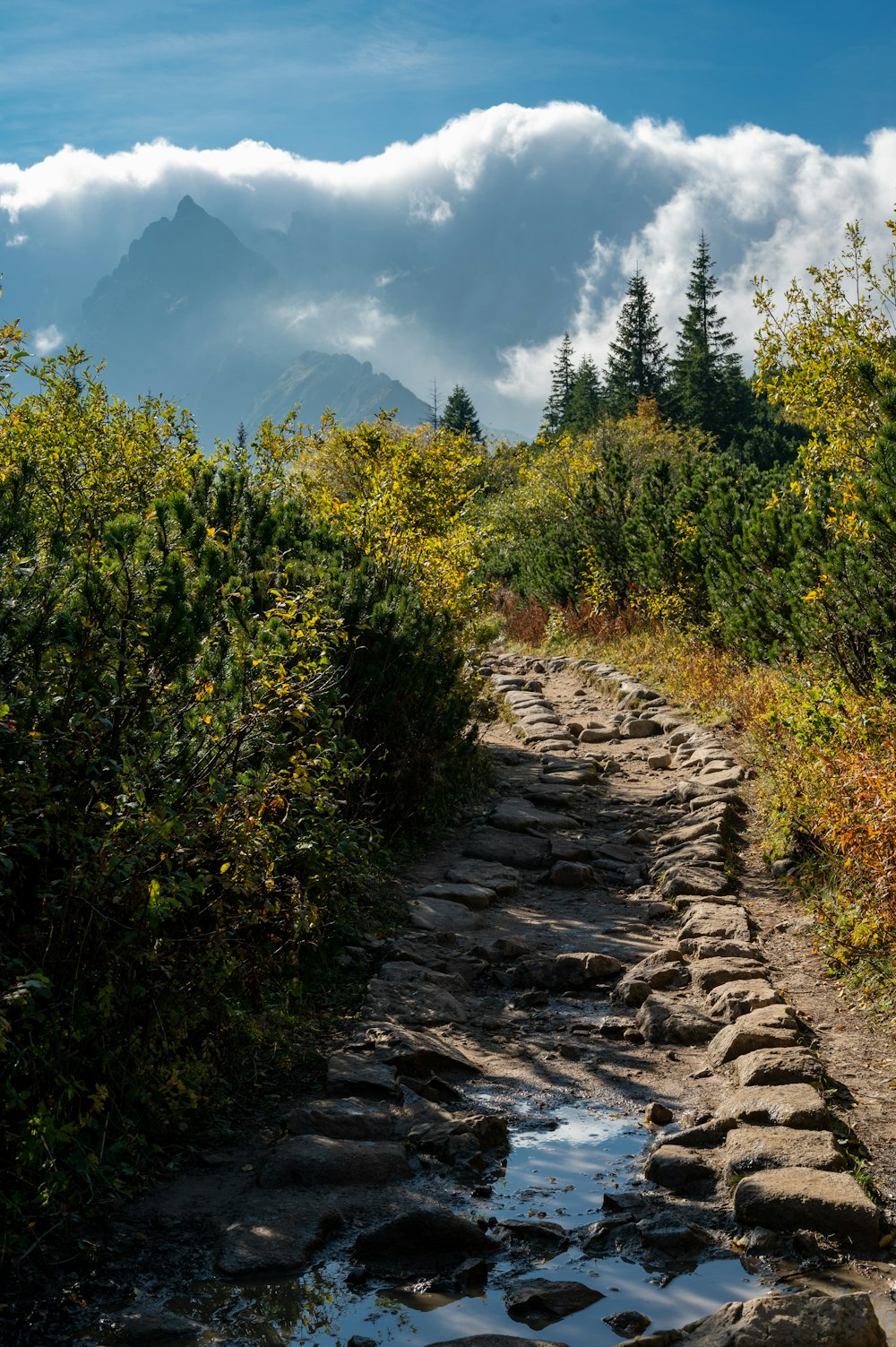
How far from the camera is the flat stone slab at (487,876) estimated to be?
7109mm

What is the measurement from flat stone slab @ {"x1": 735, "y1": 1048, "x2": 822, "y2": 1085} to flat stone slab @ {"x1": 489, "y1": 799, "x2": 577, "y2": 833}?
4.00 meters

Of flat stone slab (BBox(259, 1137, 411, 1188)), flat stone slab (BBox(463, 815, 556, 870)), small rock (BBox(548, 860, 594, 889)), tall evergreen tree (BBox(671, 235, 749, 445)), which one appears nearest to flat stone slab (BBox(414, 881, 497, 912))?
small rock (BBox(548, 860, 594, 889))

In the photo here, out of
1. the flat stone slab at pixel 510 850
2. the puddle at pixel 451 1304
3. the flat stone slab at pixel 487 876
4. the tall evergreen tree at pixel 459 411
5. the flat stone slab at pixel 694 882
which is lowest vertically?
the puddle at pixel 451 1304

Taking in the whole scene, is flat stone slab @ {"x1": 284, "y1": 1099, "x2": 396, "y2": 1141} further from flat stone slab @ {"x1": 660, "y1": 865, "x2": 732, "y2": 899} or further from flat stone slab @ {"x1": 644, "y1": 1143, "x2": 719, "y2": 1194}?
flat stone slab @ {"x1": 660, "y1": 865, "x2": 732, "y2": 899}

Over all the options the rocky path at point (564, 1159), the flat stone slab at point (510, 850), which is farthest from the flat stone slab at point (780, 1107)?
the flat stone slab at point (510, 850)

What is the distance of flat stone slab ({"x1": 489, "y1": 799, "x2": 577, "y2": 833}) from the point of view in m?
8.38

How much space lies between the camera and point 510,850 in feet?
25.8

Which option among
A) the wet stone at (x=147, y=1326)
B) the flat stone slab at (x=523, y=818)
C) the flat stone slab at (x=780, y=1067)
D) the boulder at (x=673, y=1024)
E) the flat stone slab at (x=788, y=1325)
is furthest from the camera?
the flat stone slab at (x=523, y=818)

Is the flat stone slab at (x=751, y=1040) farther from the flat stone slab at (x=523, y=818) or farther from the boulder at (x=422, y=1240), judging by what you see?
the flat stone slab at (x=523, y=818)

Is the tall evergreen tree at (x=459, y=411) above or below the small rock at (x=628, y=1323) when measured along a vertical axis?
above

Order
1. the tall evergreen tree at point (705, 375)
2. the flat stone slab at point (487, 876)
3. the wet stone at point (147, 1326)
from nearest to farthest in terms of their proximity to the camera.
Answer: the wet stone at point (147, 1326), the flat stone slab at point (487, 876), the tall evergreen tree at point (705, 375)

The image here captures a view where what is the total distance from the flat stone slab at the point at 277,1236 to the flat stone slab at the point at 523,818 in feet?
16.3

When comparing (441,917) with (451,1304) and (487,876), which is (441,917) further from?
(451,1304)

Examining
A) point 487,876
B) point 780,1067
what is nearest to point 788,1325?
point 780,1067
